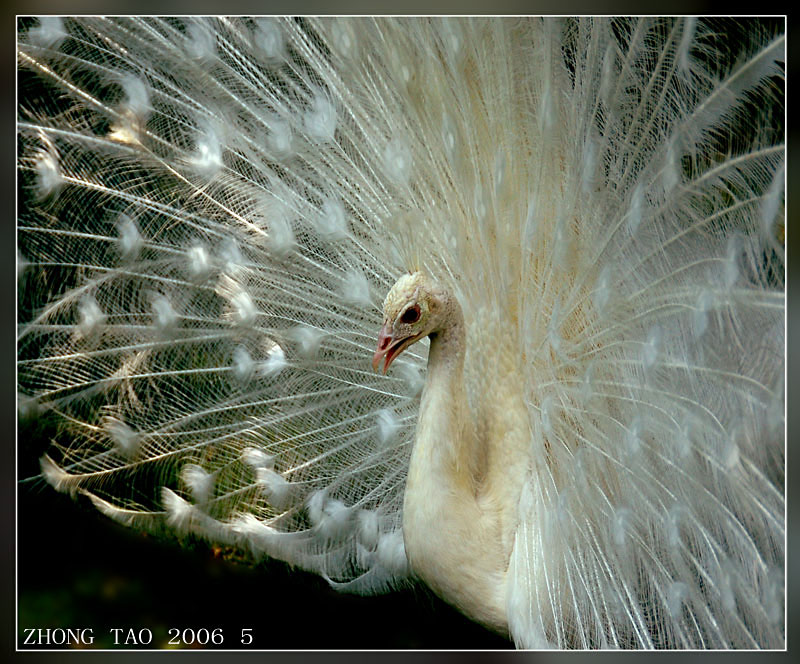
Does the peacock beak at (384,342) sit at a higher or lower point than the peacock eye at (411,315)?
lower

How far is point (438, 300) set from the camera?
5.16 ft

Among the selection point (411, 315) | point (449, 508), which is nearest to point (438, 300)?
point (411, 315)

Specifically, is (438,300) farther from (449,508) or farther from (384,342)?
(449,508)

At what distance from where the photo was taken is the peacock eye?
154 centimetres

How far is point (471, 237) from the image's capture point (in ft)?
5.81

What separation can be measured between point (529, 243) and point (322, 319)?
57 centimetres

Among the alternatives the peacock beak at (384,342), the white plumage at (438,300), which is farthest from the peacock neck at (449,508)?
the peacock beak at (384,342)

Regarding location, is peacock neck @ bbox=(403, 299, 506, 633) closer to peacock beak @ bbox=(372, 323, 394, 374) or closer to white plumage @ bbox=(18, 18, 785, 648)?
white plumage @ bbox=(18, 18, 785, 648)

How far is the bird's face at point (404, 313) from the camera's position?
1.53m

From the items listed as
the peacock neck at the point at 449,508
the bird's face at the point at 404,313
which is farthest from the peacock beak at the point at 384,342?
the peacock neck at the point at 449,508

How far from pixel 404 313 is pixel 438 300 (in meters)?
0.08

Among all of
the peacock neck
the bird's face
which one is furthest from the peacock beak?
the peacock neck

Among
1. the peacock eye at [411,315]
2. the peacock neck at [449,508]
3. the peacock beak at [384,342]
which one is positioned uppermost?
the peacock eye at [411,315]

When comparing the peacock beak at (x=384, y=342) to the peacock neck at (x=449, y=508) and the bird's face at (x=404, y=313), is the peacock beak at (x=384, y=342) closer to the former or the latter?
the bird's face at (x=404, y=313)
